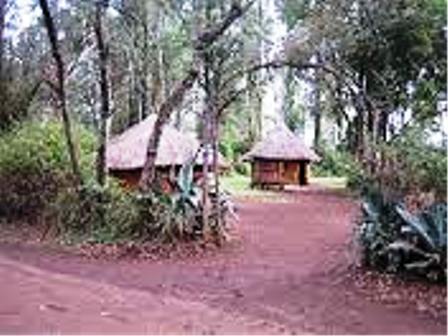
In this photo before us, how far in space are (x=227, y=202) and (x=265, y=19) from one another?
3005cm

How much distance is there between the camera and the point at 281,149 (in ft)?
137

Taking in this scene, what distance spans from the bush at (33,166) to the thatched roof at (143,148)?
276 inches

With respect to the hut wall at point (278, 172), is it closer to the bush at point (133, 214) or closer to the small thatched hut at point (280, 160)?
the small thatched hut at point (280, 160)

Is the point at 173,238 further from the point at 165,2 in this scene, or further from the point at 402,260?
the point at 165,2

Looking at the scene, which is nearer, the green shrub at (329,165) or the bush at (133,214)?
the bush at (133,214)

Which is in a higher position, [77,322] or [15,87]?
[15,87]

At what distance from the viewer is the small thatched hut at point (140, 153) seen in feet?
97.6

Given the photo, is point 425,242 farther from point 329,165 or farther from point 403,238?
point 329,165

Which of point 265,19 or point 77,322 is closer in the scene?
point 77,322

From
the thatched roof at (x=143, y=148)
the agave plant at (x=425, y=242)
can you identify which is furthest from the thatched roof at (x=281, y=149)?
the agave plant at (x=425, y=242)

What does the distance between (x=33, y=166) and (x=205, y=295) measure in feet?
32.5

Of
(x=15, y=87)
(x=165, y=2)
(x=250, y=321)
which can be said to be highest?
(x=165, y=2)

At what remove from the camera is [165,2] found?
111 feet

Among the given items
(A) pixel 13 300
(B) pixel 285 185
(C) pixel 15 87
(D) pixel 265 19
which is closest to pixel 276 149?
(B) pixel 285 185
